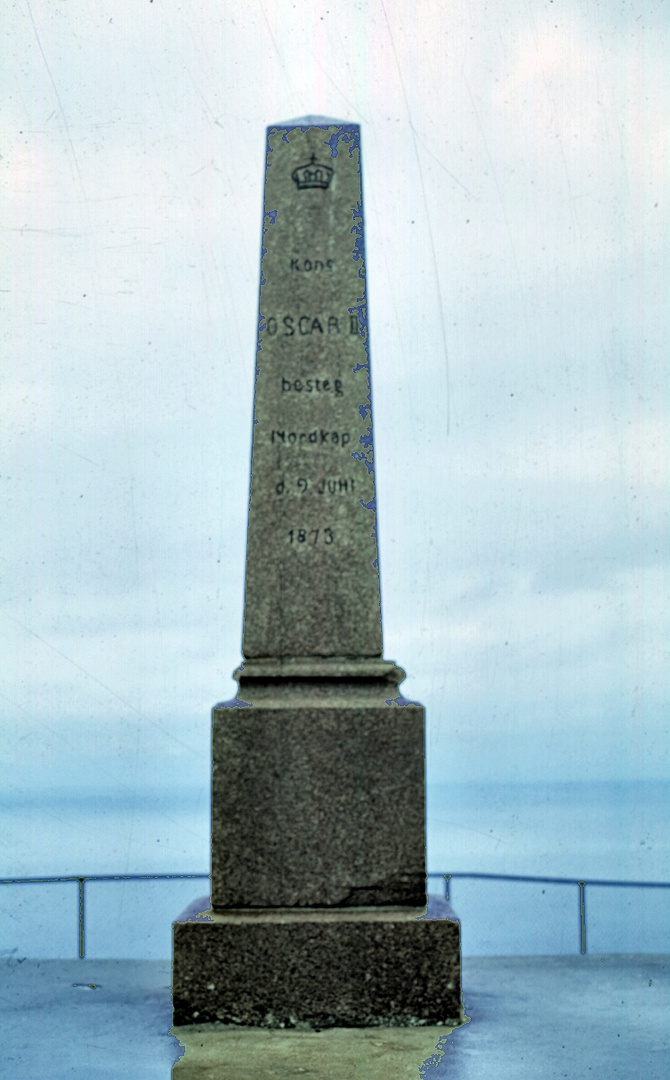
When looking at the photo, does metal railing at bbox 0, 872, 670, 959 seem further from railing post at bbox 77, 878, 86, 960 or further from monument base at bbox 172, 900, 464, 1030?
monument base at bbox 172, 900, 464, 1030

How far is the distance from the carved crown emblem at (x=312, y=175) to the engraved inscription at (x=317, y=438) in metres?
1.39

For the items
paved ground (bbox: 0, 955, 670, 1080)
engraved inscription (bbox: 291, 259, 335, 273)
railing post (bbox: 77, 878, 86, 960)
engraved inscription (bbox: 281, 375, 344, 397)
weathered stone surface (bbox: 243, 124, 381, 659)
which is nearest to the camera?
paved ground (bbox: 0, 955, 670, 1080)

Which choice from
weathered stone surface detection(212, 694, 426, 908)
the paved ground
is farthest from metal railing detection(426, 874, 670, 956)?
weathered stone surface detection(212, 694, 426, 908)

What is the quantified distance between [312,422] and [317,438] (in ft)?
0.30

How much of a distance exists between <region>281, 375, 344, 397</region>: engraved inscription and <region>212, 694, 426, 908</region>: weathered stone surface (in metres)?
1.69

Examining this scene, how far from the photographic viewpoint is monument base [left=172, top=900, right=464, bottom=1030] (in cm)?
571

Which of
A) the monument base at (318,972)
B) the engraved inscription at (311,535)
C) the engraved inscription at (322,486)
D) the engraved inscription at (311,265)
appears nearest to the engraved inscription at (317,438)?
the engraved inscription at (322,486)

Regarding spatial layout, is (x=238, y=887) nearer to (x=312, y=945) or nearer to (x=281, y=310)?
(x=312, y=945)

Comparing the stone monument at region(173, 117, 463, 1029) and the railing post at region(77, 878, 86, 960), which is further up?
the stone monument at region(173, 117, 463, 1029)

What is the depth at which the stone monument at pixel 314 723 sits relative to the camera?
5738 millimetres

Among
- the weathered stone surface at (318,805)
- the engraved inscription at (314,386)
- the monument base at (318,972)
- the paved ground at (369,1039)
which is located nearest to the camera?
the paved ground at (369,1039)

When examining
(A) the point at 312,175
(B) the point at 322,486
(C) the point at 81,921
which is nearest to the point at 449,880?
(C) the point at 81,921

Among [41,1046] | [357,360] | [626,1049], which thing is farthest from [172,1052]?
[357,360]

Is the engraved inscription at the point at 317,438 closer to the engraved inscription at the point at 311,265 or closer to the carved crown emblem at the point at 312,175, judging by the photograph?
the engraved inscription at the point at 311,265
